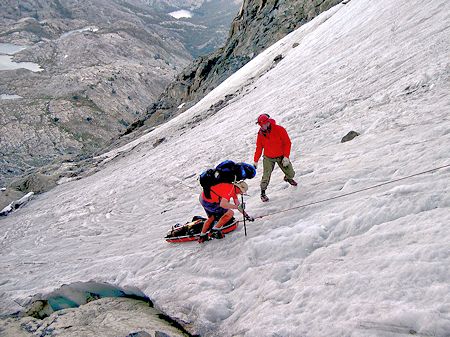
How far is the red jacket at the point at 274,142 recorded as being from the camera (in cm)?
756

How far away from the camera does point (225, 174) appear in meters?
6.59

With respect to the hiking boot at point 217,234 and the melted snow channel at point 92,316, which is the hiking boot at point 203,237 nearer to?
the hiking boot at point 217,234

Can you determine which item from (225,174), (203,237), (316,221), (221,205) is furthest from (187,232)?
(316,221)

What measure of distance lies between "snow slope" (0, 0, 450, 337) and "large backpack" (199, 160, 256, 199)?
3.27 feet

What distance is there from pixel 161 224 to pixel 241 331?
6389 millimetres

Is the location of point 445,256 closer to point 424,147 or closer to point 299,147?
point 424,147

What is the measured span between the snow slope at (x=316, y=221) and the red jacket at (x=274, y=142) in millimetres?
891

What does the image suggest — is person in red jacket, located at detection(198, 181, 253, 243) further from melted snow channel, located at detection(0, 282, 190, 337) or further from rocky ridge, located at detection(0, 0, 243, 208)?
rocky ridge, located at detection(0, 0, 243, 208)

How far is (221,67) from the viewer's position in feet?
134

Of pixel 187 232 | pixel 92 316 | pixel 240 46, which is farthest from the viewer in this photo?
pixel 240 46

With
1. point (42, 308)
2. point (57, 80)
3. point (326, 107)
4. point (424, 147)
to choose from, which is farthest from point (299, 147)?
point (57, 80)

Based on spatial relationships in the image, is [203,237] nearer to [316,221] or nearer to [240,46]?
[316,221]

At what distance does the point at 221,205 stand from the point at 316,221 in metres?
1.67

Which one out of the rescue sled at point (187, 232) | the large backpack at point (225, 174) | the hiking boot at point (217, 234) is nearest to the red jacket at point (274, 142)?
the large backpack at point (225, 174)
